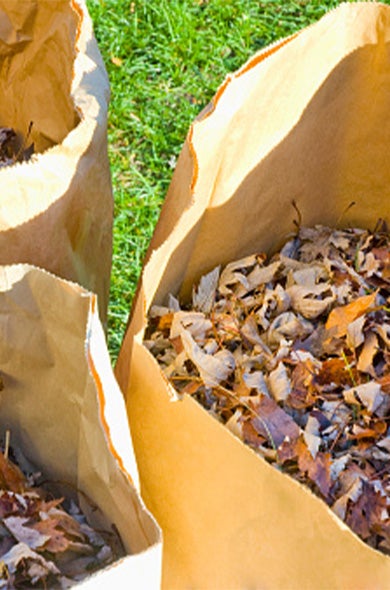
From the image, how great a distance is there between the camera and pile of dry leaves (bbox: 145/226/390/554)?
1.13 metres

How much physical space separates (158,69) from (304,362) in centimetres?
138

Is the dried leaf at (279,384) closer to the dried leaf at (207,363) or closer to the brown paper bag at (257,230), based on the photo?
the dried leaf at (207,363)

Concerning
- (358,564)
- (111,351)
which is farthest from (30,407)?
(111,351)

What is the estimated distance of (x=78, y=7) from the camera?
130 centimetres

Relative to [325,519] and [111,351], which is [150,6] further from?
[325,519]

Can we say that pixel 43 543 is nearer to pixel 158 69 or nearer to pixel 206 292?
pixel 206 292

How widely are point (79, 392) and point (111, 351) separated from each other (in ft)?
2.72

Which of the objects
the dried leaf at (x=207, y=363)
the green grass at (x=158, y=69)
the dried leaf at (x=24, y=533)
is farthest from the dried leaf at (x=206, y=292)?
the green grass at (x=158, y=69)

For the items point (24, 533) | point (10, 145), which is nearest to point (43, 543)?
point (24, 533)

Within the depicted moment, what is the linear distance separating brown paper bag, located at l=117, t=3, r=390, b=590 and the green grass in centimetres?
65

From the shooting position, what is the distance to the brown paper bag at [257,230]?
38.1 inches

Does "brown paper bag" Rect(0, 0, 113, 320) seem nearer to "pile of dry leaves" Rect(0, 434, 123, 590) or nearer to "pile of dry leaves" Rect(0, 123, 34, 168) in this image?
"pile of dry leaves" Rect(0, 123, 34, 168)

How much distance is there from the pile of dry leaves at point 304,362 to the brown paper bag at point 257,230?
0.24 ft

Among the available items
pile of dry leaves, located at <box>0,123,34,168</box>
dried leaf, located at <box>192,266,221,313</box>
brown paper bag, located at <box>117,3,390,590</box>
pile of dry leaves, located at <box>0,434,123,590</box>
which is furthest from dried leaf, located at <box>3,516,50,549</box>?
pile of dry leaves, located at <box>0,123,34,168</box>
